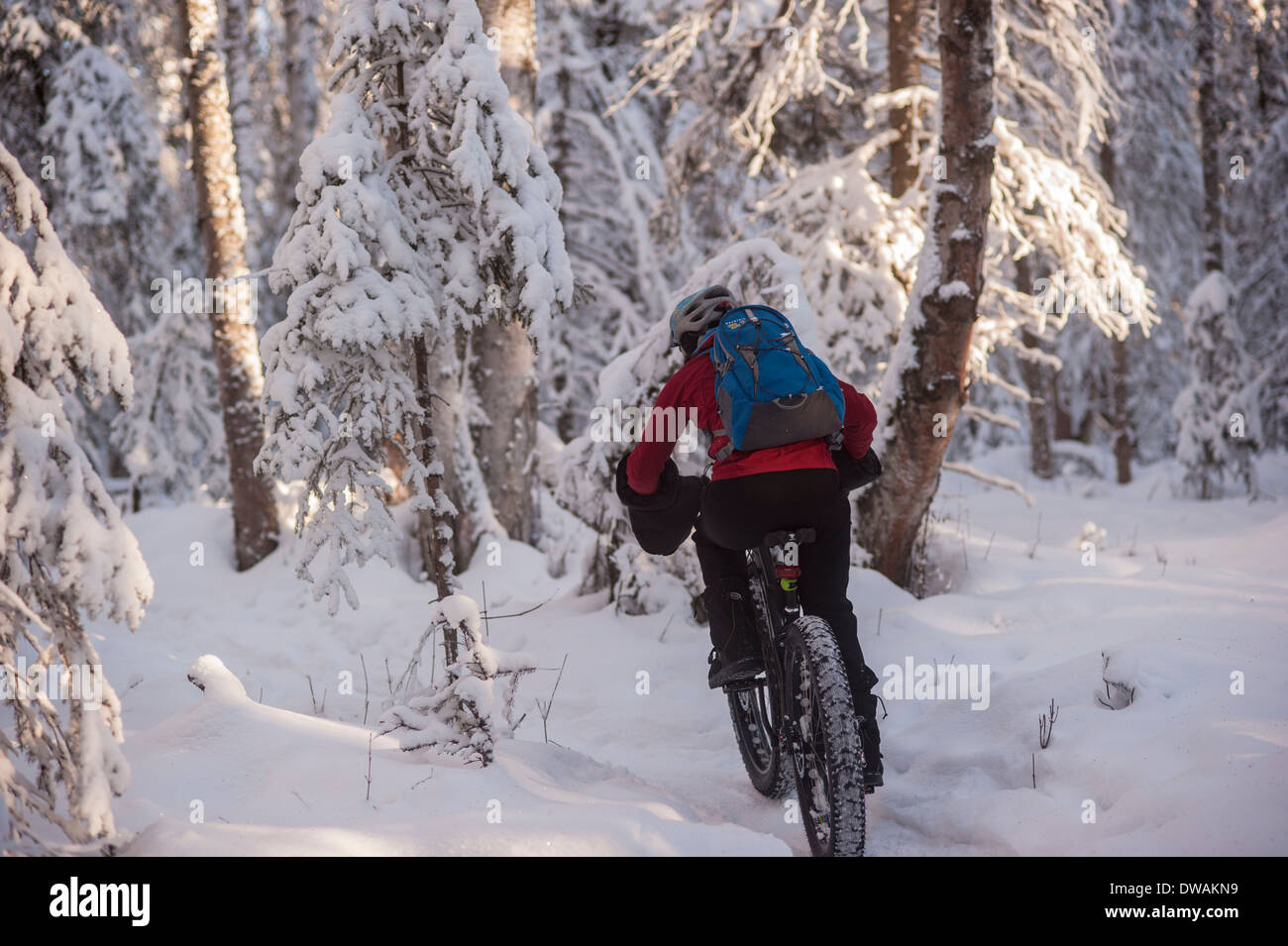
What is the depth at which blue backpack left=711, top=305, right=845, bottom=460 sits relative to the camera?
3357mm

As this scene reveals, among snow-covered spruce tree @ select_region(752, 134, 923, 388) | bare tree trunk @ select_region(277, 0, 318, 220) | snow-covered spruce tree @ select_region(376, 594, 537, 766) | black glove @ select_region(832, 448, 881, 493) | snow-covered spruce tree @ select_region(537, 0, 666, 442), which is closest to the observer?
snow-covered spruce tree @ select_region(376, 594, 537, 766)

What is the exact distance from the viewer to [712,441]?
364 cm

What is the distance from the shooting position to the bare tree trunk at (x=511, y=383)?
7.66 m

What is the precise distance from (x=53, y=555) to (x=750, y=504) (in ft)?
7.78

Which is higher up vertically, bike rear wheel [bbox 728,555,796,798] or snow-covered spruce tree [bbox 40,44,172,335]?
snow-covered spruce tree [bbox 40,44,172,335]

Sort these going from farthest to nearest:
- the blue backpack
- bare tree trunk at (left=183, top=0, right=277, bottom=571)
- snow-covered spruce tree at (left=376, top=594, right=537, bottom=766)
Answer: bare tree trunk at (left=183, top=0, right=277, bottom=571), snow-covered spruce tree at (left=376, top=594, right=537, bottom=766), the blue backpack

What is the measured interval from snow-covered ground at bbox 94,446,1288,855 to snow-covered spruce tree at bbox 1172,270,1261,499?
6540mm

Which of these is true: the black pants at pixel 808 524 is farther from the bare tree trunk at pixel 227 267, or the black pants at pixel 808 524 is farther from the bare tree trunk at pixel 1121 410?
the bare tree trunk at pixel 1121 410

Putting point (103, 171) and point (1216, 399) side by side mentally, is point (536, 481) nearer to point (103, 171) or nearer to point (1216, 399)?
point (103, 171)

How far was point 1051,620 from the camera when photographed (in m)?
5.59

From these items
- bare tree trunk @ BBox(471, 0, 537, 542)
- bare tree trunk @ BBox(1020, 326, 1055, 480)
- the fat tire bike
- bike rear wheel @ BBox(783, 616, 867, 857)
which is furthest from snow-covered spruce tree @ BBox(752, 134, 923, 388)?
bare tree trunk @ BBox(1020, 326, 1055, 480)

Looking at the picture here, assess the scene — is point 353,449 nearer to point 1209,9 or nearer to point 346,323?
point 346,323

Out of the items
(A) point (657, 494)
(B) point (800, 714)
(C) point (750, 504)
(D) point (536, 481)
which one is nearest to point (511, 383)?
(D) point (536, 481)

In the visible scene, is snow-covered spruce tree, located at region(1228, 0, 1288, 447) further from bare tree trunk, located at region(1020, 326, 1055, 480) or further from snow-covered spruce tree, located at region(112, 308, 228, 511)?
snow-covered spruce tree, located at region(112, 308, 228, 511)
